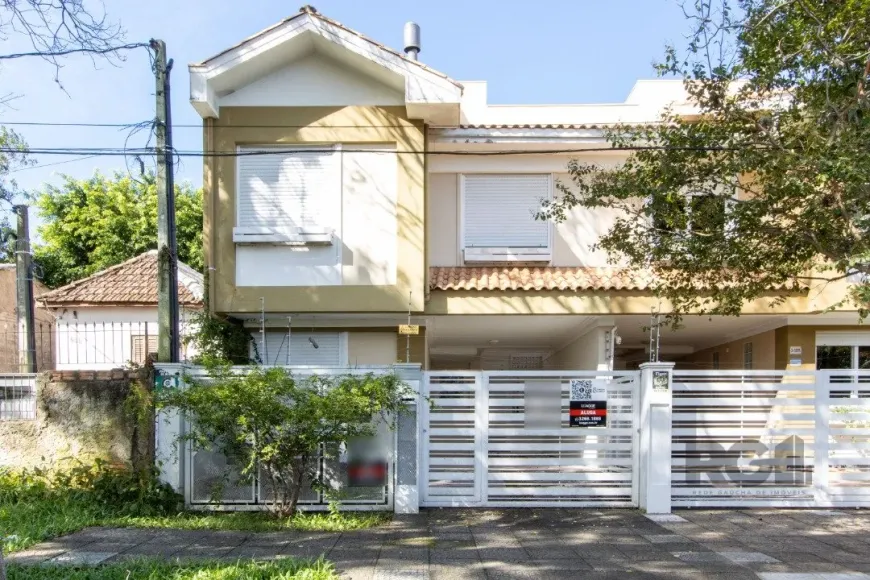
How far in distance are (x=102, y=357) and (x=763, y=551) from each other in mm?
14025

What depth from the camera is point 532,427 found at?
8.88 m

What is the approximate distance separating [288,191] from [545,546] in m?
6.61

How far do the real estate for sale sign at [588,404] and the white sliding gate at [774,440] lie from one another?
93 cm

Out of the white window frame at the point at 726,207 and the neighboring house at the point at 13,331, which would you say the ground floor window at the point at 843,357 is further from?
the neighboring house at the point at 13,331

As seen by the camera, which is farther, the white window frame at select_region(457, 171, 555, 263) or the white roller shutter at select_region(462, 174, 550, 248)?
the white roller shutter at select_region(462, 174, 550, 248)

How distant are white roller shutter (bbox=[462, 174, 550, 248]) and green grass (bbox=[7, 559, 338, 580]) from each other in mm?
7106

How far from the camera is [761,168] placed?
25.7 feet

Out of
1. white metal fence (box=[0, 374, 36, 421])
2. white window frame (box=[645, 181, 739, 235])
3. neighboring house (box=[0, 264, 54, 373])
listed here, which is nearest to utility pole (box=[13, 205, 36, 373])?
neighboring house (box=[0, 264, 54, 373])

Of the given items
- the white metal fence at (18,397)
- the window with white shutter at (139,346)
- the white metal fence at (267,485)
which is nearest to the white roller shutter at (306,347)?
the white metal fence at (267,485)

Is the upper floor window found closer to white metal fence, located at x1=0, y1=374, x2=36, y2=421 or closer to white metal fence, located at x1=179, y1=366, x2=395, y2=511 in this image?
white metal fence, located at x1=179, y1=366, x2=395, y2=511

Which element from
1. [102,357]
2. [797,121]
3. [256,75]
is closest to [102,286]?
[102,357]

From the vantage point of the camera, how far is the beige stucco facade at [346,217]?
10.7 metres

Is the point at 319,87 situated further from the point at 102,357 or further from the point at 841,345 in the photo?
the point at 841,345

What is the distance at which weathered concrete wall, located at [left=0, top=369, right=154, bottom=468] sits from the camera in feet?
28.0
